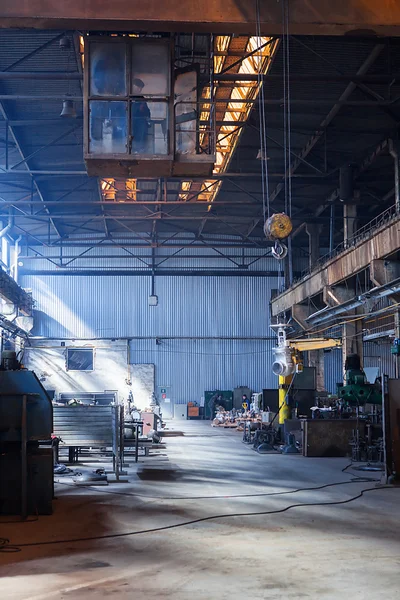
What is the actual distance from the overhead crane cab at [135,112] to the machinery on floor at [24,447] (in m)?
4.38

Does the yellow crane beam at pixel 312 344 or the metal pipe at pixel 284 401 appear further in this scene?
the yellow crane beam at pixel 312 344

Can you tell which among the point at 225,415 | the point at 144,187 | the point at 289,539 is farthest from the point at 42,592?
the point at 225,415

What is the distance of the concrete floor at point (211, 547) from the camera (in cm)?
497

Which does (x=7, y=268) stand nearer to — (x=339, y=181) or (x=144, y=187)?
(x=144, y=187)

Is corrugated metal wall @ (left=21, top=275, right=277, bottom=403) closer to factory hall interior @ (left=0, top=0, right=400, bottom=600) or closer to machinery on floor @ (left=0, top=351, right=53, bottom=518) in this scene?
factory hall interior @ (left=0, top=0, right=400, bottom=600)

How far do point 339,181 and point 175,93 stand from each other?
11633 millimetres

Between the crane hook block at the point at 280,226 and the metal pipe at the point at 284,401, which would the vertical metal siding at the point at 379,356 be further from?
the crane hook block at the point at 280,226

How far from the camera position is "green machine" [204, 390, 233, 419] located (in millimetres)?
32094

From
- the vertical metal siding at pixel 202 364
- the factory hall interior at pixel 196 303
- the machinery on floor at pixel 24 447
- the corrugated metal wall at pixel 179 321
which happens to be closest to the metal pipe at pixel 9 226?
the factory hall interior at pixel 196 303

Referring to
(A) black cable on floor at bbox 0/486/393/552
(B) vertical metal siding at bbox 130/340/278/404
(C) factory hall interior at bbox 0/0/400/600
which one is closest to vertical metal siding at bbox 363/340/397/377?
(C) factory hall interior at bbox 0/0/400/600

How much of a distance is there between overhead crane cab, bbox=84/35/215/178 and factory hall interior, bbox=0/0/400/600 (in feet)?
0.12

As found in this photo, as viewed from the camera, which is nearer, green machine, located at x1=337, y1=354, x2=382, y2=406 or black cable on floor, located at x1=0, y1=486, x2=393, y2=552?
black cable on floor, located at x1=0, y1=486, x2=393, y2=552

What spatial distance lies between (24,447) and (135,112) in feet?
19.4

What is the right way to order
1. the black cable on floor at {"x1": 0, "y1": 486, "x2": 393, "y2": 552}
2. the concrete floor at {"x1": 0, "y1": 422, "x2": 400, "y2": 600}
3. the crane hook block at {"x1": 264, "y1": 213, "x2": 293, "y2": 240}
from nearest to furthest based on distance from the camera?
the concrete floor at {"x1": 0, "y1": 422, "x2": 400, "y2": 600} → the black cable on floor at {"x1": 0, "y1": 486, "x2": 393, "y2": 552} → the crane hook block at {"x1": 264, "y1": 213, "x2": 293, "y2": 240}
